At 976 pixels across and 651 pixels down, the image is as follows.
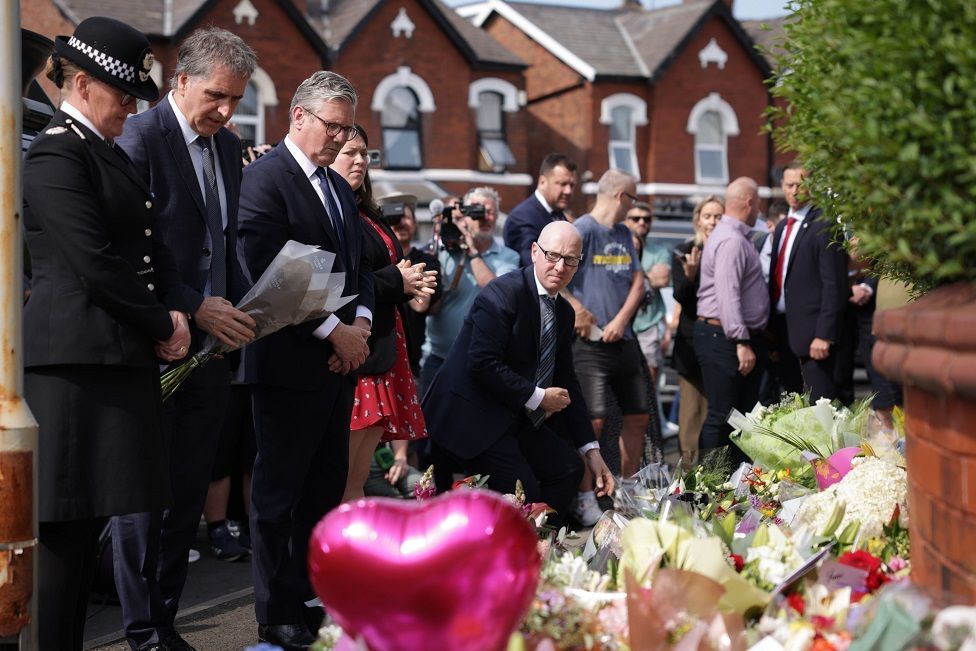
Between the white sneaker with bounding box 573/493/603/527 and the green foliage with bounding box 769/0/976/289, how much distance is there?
14.4 ft

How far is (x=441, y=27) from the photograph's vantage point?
27.5 meters

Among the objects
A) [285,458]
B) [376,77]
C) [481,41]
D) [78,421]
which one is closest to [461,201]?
[285,458]

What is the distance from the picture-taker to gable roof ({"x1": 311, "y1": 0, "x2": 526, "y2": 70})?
2666 centimetres

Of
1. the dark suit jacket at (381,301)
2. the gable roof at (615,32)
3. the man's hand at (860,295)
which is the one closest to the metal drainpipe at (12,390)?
the dark suit jacket at (381,301)

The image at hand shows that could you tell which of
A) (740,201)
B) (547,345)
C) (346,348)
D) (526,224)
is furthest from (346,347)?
(740,201)

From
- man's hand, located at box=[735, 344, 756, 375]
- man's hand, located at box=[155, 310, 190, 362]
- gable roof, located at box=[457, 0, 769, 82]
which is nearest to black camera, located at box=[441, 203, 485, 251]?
man's hand, located at box=[735, 344, 756, 375]

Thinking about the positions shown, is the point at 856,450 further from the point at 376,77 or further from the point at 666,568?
the point at 376,77

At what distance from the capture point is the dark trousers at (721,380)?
7.90m

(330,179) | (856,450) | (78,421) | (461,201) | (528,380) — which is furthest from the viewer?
(461,201)

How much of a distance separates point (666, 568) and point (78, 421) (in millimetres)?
1728

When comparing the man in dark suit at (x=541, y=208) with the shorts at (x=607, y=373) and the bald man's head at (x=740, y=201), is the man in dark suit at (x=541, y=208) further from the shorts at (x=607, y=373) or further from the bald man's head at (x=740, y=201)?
the bald man's head at (x=740, y=201)

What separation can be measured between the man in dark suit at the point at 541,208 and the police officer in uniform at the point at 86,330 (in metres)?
4.32

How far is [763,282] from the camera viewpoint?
801 centimetres

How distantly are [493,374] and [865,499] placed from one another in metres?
2.33
